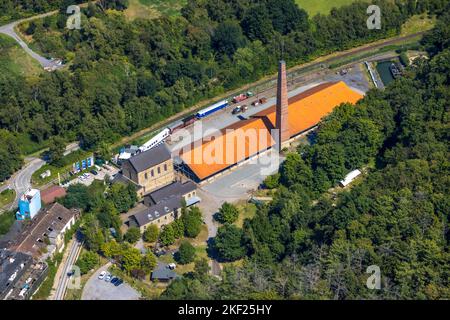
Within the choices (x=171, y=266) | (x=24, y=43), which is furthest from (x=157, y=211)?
(x=24, y=43)

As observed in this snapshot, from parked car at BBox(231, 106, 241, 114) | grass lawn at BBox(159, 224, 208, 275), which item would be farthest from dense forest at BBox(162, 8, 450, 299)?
parked car at BBox(231, 106, 241, 114)

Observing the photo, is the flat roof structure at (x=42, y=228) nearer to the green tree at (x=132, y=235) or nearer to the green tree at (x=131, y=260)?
the green tree at (x=132, y=235)

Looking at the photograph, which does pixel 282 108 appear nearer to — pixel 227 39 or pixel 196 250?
pixel 196 250

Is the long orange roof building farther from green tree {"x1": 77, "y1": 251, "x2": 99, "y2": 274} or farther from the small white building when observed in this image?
green tree {"x1": 77, "y1": 251, "x2": 99, "y2": 274}

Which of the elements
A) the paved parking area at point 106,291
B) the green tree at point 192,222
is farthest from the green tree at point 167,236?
the paved parking area at point 106,291

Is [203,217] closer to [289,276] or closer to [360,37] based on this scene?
[289,276]

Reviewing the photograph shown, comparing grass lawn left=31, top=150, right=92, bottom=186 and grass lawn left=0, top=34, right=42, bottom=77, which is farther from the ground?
grass lawn left=0, top=34, right=42, bottom=77

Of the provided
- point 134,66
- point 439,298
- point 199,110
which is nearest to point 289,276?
point 439,298
